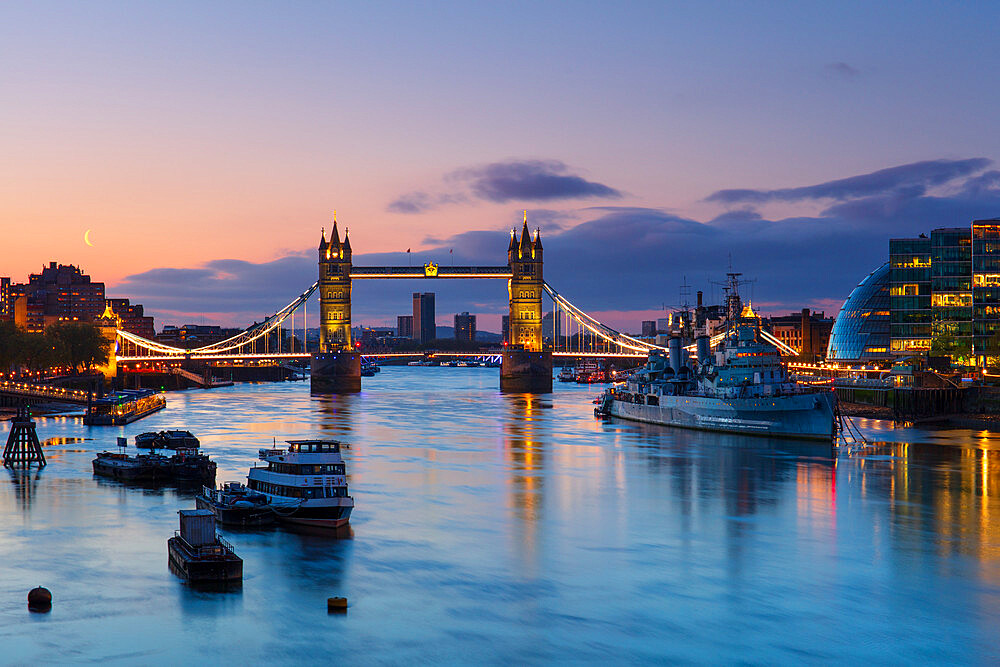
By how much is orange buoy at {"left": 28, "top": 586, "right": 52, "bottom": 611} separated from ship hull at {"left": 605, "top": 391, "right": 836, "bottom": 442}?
48446 millimetres

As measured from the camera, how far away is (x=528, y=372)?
145 meters

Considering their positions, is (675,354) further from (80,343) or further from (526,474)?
(80,343)

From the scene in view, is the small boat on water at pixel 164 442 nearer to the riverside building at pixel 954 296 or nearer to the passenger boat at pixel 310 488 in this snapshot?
the passenger boat at pixel 310 488

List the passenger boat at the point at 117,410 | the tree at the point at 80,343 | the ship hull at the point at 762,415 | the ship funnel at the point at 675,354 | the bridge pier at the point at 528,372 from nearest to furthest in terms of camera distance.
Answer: the ship hull at the point at 762,415 → the passenger boat at the point at 117,410 → the ship funnel at the point at 675,354 → the tree at the point at 80,343 → the bridge pier at the point at 528,372

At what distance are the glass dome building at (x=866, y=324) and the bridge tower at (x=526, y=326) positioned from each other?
40134 millimetres

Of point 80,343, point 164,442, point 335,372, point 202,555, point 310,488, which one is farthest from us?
point 335,372

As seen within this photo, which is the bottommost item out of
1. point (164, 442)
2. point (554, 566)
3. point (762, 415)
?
point (554, 566)

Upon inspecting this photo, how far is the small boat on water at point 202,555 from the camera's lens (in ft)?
95.1

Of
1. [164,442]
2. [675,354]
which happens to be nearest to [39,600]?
[164,442]

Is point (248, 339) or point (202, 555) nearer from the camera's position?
point (202, 555)

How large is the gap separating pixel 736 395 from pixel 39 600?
52.2m

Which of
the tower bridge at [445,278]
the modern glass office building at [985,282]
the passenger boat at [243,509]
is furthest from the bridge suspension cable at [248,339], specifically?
the passenger boat at [243,509]

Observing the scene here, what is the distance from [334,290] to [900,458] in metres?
113

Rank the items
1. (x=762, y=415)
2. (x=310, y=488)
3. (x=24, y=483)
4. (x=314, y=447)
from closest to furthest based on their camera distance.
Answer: (x=310, y=488) < (x=314, y=447) < (x=24, y=483) < (x=762, y=415)
